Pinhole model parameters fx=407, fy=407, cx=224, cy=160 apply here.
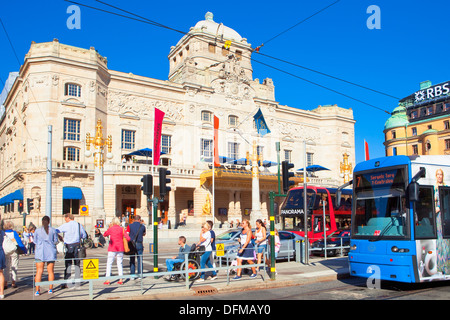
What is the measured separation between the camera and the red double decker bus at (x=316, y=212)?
23922 mm

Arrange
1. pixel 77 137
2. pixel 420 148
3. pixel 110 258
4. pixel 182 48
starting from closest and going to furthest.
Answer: pixel 110 258
pixel 77 137
pixel 182 48
pixel 420 148

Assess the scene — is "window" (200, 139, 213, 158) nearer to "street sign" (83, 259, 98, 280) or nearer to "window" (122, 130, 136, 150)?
"window" (122, 130, 136, 150)

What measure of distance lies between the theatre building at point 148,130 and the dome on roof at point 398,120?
45.8ft

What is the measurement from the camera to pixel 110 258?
464 inches

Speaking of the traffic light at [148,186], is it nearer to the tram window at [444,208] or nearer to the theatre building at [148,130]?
the tram window at [444,208]

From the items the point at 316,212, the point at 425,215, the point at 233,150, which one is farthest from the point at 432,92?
the point at 425,215

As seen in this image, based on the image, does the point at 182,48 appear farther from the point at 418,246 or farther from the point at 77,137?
the point at 418,246

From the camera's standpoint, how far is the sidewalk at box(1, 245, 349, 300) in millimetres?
10078

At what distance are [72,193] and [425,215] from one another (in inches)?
1293

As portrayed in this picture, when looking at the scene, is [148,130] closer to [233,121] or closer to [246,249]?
[233,121]

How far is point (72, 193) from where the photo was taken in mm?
37219

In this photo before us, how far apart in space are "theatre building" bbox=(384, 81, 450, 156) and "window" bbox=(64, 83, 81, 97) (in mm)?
46174
